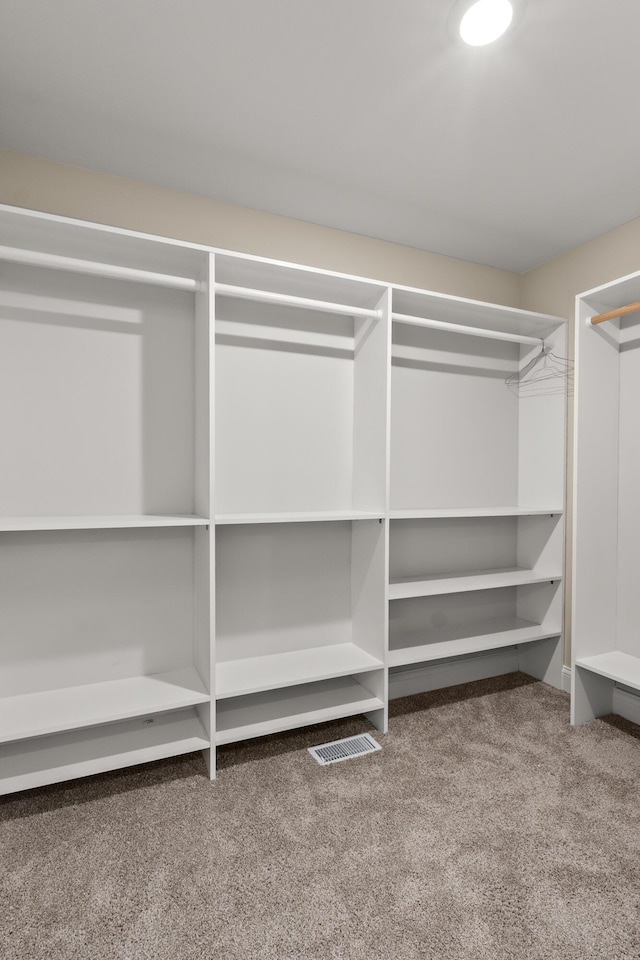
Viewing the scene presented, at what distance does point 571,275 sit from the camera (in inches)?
118

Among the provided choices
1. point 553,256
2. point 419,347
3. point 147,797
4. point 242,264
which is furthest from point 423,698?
point 553,256

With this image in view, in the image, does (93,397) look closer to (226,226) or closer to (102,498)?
(102,498)

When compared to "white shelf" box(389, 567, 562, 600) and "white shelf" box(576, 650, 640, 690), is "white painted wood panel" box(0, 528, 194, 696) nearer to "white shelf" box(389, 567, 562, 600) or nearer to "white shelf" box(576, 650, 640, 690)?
"white shelf" box(389, 567, 562, 600)

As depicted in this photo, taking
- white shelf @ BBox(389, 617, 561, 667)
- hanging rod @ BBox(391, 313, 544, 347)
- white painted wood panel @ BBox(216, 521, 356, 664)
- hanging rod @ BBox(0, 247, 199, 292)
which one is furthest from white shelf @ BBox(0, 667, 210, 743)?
hanging rod @ BBox(391, 313, 544, 347)

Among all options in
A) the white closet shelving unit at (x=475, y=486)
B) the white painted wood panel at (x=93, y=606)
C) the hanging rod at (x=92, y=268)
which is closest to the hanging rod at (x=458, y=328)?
the white closet shelving unit at (x=475, y=486)

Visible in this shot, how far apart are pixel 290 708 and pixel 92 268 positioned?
2050 millimetres

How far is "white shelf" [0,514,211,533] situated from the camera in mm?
1793

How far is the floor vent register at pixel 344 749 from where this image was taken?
2244 millimetres

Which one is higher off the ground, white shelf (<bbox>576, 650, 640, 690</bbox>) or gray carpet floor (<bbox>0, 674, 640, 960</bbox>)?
white shelf (<bbox>576, 650, 640, 690</bbox>)

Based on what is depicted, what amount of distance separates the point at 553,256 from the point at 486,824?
2970mm

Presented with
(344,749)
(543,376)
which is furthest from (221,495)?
(543,376)

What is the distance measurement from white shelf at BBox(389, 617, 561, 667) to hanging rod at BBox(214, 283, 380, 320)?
1.68m

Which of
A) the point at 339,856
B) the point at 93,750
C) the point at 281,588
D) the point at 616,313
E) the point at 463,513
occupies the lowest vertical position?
the point at 339,856

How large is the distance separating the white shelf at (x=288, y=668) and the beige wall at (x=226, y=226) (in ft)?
6.59
